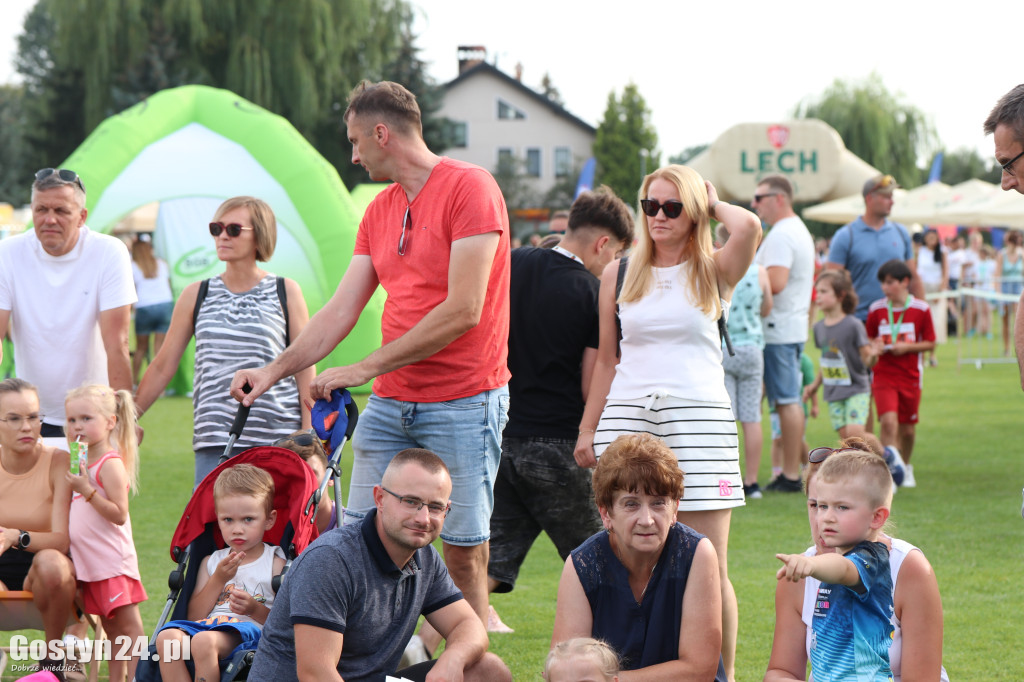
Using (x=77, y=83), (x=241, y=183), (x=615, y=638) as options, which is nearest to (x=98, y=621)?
(x=615, y=638)

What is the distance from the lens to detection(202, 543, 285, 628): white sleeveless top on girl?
4.06 metres

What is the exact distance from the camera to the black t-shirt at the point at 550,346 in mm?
5102

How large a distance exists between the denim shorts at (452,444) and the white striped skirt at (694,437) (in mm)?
518

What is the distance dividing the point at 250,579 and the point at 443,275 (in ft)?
4.24

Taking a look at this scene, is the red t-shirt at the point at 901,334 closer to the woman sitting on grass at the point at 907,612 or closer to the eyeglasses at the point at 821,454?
the eyeglasses at the point at 821,454

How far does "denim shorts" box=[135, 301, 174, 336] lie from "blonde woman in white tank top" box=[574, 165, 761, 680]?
11.0 m

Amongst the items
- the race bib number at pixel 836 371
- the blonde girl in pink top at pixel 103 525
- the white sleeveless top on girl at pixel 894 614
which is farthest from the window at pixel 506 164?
the white sleeveless top on girl at pixel 894 614

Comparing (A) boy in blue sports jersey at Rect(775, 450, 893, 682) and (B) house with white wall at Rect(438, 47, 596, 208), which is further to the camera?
A: (B) house with white wall at Rect(438, 47, 596, 208)

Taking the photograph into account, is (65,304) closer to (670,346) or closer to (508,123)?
(670,346)

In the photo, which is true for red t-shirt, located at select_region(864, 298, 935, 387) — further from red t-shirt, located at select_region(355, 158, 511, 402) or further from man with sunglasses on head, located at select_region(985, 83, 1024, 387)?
man with sunglasses on head, located at select_region(985, 83, 1024, 387)

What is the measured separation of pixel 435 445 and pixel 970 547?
4.29 metres

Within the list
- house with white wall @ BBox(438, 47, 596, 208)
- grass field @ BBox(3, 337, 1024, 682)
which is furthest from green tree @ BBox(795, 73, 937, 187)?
grass field @ BBox(3, 337, 1024, 682)

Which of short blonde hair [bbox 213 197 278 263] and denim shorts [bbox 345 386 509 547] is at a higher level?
short blonde hair [bbox 213 197 278 263]

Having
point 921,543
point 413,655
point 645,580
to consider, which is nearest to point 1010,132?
point 645,580
